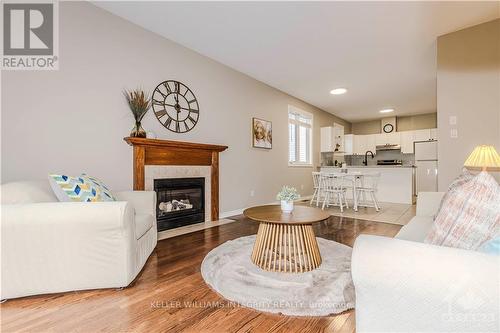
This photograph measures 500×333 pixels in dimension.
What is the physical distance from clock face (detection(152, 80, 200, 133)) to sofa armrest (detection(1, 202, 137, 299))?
193cm

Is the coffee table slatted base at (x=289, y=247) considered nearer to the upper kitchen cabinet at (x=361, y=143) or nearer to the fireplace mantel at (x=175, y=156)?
the fireplace mantel at (x=175, y=156)

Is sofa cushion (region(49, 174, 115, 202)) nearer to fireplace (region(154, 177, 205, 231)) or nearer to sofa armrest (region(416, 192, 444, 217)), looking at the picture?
fireplace (region(154, 177, 205, 231))

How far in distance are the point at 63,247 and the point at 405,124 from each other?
31.1ft

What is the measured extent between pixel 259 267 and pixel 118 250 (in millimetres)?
1061

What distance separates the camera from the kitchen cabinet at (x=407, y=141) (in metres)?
7.56

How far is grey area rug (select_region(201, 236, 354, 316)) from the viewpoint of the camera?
4.73ft

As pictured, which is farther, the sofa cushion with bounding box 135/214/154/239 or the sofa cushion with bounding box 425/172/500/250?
the sofa cushion with bounding box 135/214/154/239

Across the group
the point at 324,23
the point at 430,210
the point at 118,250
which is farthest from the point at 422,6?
the point at 118,250

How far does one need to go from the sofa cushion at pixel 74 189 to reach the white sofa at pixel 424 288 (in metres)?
Result: 1.89

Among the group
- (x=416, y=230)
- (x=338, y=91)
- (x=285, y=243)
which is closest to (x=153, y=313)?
(x=285, y=243)

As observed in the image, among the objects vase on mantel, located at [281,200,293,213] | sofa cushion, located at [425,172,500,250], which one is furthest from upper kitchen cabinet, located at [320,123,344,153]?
sofa cushion, located at [425,172,500,250]

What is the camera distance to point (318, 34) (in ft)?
10.3

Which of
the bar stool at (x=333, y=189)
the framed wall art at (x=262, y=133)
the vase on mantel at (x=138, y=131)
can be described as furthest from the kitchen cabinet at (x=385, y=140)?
the vase on mantel at (x=138, y=131)

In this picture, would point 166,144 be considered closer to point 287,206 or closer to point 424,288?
point 287,206
